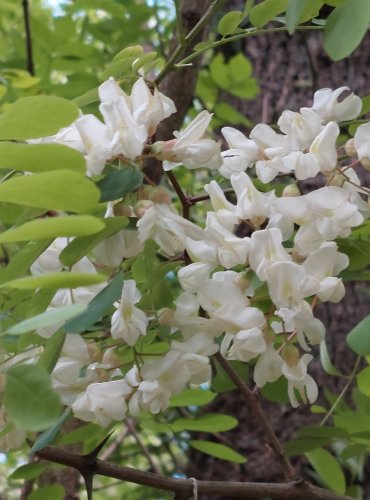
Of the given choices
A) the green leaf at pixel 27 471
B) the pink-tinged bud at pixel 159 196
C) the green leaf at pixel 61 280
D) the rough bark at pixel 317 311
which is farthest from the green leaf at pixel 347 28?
the rough bark at pixel 317 311

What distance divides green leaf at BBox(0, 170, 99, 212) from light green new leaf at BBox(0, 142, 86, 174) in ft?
0.10

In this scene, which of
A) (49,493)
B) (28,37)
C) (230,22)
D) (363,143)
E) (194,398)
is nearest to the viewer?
(363,143)

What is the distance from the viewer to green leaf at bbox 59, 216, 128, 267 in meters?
0.53

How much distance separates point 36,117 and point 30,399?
18 cm

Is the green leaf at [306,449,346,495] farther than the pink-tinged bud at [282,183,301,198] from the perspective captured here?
Yes

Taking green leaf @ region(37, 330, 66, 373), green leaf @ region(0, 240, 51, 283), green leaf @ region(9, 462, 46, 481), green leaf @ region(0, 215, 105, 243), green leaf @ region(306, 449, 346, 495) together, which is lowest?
green leaf @ region(306, 449, 346, 495)

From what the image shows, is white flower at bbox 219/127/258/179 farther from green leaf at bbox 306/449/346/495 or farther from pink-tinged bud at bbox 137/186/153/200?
green leaf at bbox 306/449/346/495

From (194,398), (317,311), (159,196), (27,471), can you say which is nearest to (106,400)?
(159,196)

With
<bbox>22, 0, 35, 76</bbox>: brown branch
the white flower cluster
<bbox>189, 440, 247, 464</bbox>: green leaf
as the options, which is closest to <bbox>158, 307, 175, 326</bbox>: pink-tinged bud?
the white flower cluster

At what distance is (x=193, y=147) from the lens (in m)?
0.58

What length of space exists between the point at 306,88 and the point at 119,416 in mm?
1292

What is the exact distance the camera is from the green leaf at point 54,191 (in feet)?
1.46

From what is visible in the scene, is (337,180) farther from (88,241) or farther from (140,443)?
(140,443)

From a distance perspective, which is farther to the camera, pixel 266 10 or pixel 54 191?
pixel 266 10
